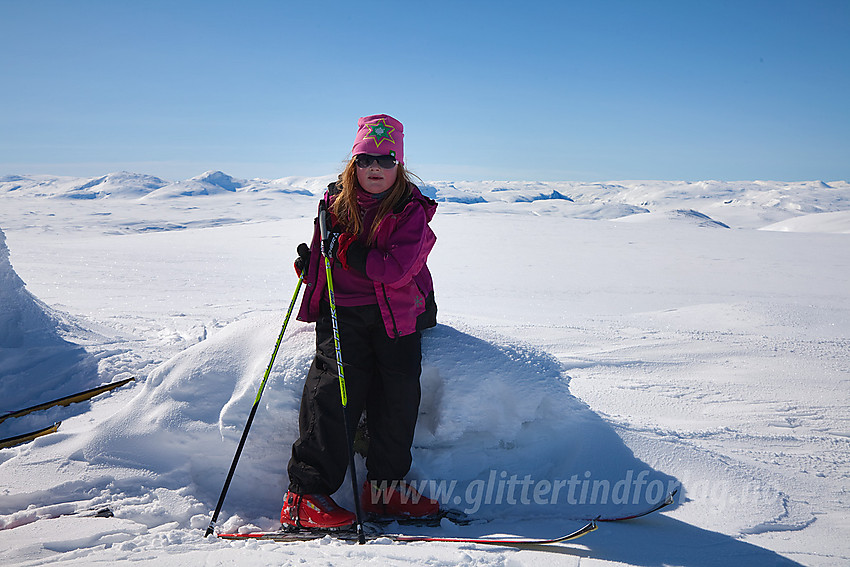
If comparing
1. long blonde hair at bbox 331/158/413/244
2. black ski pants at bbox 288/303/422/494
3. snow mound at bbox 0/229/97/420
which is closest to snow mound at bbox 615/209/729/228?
long blonde hair at bbox 331/158/413/244

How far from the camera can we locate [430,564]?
1.73m

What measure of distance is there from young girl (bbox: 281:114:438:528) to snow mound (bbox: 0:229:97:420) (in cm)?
254

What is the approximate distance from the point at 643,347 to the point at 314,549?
4167 mm

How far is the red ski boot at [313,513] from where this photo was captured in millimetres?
2166

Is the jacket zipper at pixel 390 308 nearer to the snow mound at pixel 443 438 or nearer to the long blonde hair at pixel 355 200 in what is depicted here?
the long blonde hair at pixel 355 200

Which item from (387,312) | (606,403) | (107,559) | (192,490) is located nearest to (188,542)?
(107,559)

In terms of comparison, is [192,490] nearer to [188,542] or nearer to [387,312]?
[188,542]

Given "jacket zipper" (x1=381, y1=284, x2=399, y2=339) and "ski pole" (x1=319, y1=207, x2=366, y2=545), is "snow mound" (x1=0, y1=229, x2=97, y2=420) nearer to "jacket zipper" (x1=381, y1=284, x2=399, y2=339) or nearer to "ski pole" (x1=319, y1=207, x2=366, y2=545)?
"ski pole" (x1=319, y1=207, x2=366, y2=545)

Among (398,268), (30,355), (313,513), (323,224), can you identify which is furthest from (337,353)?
(30,355)

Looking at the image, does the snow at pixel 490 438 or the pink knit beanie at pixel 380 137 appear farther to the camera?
the pink knit beanie at pixel 380 137

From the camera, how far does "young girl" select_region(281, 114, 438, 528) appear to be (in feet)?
7.47

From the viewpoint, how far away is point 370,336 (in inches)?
95.3

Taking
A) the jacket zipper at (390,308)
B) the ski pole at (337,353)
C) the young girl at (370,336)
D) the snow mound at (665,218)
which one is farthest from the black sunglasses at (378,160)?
the snow mound at (665,218)

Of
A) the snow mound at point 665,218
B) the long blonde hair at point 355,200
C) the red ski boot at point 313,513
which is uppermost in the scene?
the snow mound at point 665,218
